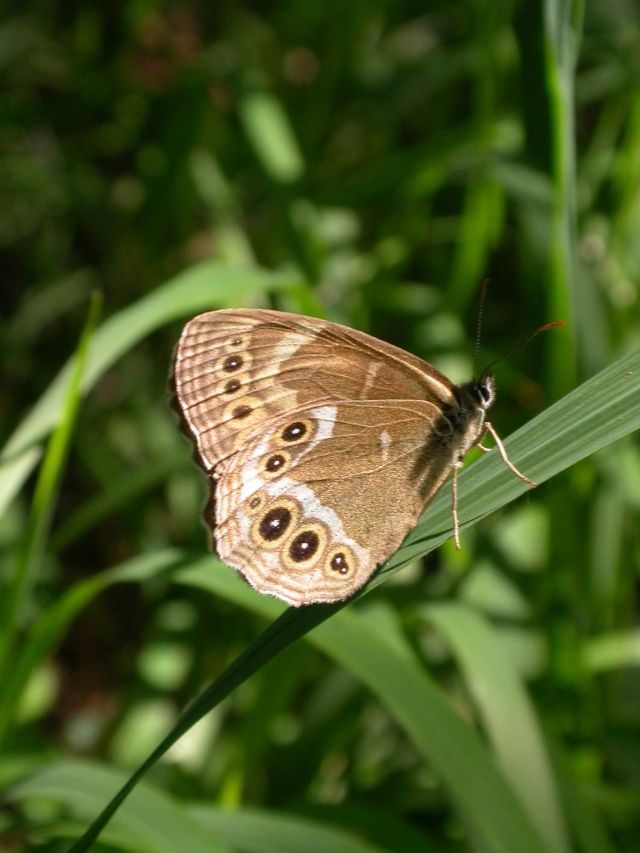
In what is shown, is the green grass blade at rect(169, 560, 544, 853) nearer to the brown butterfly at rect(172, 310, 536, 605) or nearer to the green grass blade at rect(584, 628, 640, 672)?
the brown butterfly at rect(172, 310, 536, 605)

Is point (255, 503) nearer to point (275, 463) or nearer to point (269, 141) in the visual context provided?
point (275, 463)

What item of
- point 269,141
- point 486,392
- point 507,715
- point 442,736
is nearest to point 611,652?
point 507,715

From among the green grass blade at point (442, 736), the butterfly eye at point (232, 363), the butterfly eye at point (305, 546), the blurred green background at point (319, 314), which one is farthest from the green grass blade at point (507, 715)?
the butterfly eye at point (232, 363)

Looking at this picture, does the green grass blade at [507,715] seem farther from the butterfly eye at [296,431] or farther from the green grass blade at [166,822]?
the butterfly eye at [296,431]

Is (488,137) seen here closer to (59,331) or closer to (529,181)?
(529,181)

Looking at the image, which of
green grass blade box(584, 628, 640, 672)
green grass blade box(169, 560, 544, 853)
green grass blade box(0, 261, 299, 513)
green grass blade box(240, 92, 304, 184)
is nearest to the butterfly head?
green grass blade box(169, 560, 544, 853)

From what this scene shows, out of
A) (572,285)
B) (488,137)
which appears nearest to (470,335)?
(488,137)
